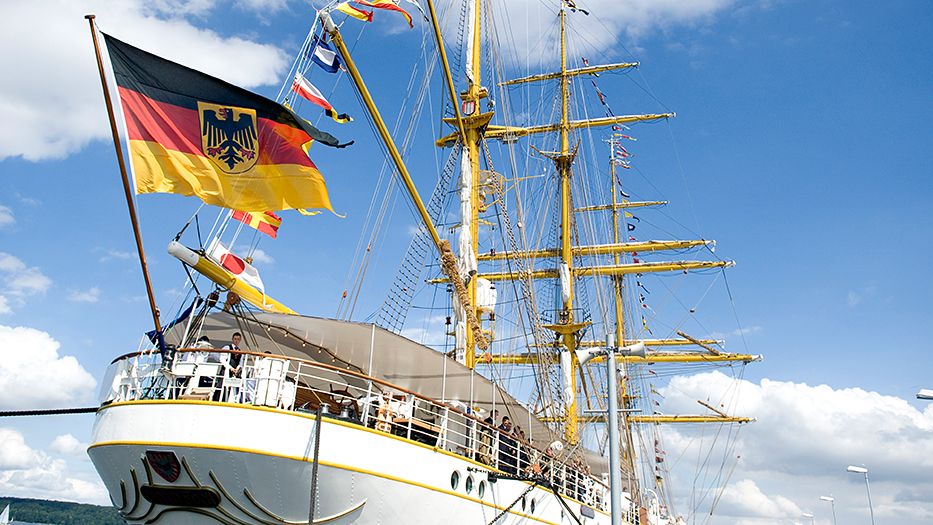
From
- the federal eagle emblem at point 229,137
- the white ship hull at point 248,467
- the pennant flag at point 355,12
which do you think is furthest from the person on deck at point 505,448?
the pennant flag at point 355,12

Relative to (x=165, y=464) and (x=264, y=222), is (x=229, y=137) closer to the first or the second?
(x=264, y=222)

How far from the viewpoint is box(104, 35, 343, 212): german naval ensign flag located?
953cm

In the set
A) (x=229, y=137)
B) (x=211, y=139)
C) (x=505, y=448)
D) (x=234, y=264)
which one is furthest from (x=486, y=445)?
(x=211, y=139)

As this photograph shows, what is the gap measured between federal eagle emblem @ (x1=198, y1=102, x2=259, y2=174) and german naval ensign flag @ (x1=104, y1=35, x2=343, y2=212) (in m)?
0.01

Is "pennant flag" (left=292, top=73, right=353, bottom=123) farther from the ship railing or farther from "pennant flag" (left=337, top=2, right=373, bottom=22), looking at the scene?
the ship railing

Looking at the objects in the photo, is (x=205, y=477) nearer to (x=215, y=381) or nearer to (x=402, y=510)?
(x=215, y=381)

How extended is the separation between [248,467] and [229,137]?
16.5ft

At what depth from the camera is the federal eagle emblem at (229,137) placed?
33.2ft

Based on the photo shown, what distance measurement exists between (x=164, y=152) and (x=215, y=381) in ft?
11.5

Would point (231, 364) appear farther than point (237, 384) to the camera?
Yes

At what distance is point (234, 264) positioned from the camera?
11.1 metres

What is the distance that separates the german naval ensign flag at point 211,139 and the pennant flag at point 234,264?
0.96 m

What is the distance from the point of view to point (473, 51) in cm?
2455

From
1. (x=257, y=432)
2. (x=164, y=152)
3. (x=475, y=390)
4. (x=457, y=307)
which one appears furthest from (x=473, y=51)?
(x=257, y=432)
